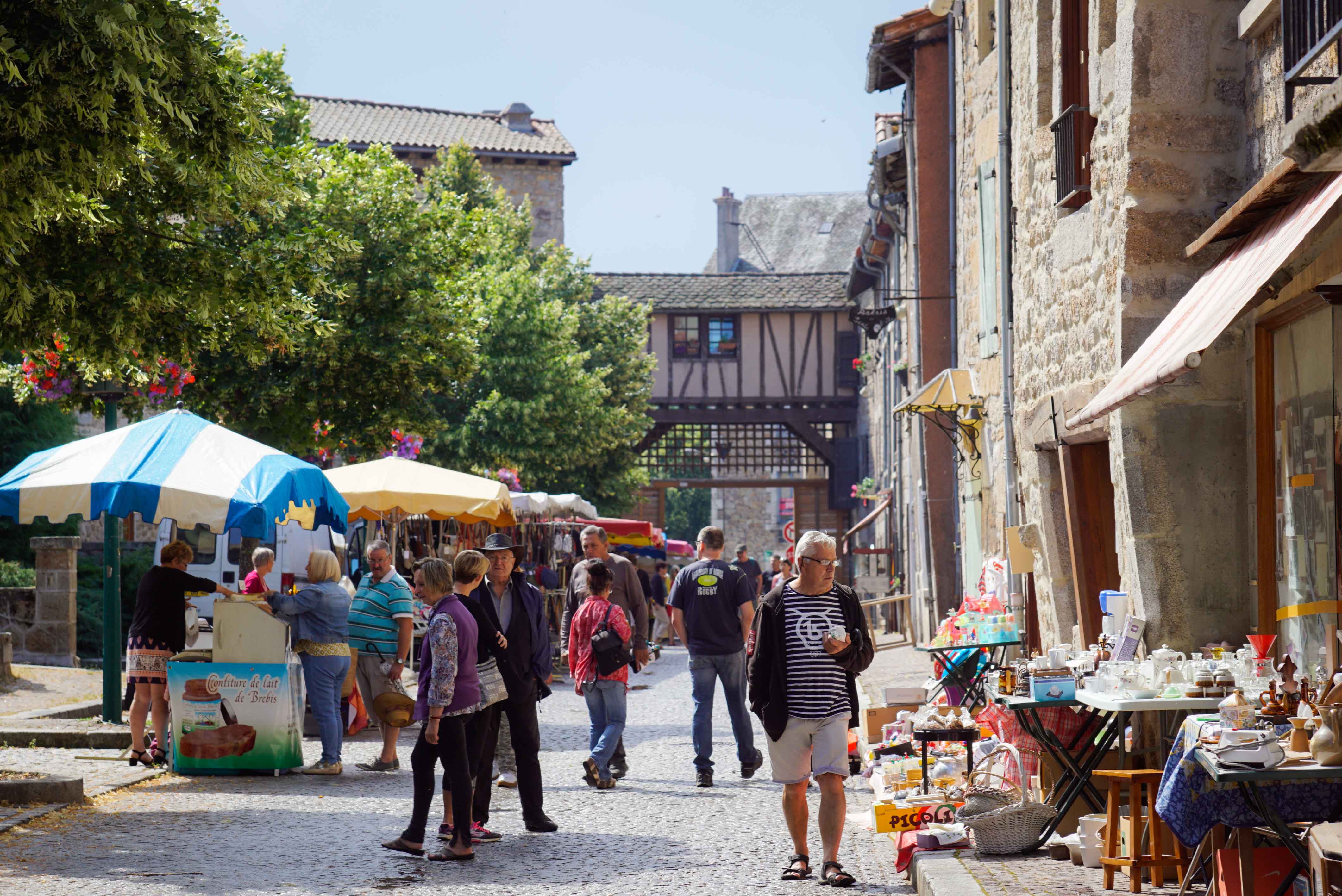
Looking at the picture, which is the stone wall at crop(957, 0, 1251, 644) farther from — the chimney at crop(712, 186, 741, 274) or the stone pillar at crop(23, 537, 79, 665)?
the chimney at crop(712, 186, 741, 274)

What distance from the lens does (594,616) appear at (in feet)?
35.1

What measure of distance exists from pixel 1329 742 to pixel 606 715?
20.4ft

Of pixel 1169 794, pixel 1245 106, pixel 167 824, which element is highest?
pixel 1245 106

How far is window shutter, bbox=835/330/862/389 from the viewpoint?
40.9 metres

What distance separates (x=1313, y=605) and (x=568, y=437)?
81.3 ft

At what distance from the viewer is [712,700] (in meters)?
10.8

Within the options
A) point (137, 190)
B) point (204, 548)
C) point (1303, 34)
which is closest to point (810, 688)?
point (1303, 34)

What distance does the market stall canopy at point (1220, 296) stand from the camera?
17.7ft

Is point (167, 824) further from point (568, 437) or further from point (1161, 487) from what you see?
point (568, 437)

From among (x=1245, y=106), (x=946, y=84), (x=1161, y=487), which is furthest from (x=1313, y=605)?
(x=946, y=84)

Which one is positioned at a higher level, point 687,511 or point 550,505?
point 687,511

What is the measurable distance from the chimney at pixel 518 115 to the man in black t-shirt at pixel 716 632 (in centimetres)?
4392

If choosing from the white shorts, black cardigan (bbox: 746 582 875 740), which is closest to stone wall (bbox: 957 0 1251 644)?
black cardigan (bbox: 746 582 875 740)

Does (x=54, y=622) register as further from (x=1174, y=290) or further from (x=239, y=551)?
(x=1174, y=290)
